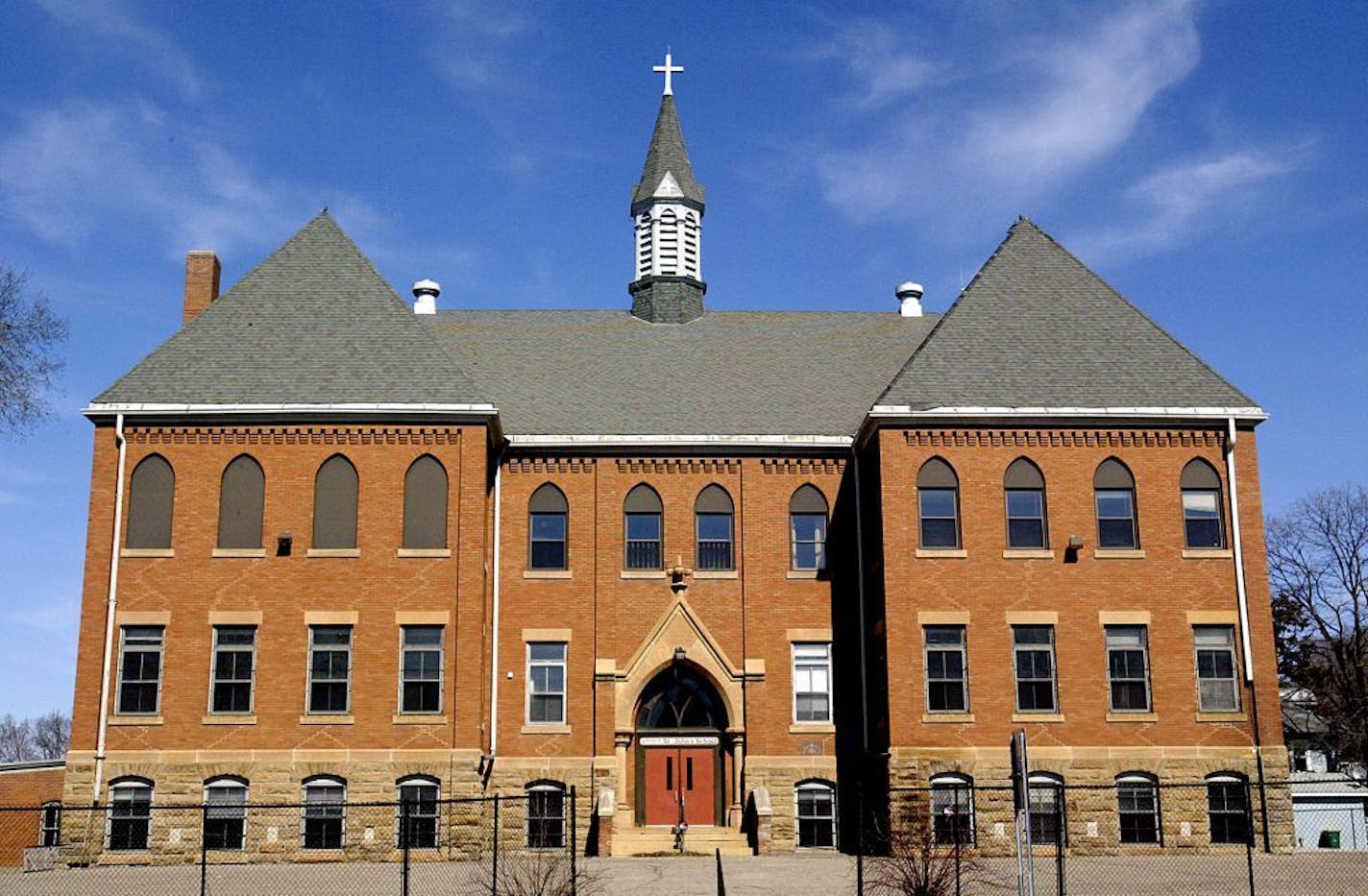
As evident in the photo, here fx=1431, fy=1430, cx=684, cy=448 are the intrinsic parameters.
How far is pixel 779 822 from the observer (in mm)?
30016

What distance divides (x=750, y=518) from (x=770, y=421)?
7.56 feet

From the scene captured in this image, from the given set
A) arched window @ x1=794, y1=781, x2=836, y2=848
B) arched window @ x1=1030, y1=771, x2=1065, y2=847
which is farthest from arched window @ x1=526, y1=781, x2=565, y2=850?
arched window @ x1=1030, y1=771, x2=1065, y2=847

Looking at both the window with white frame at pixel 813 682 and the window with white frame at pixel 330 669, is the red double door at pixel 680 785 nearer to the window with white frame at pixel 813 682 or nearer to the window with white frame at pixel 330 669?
the window with white frame at pixel 813 682

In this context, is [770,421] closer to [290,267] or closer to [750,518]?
[750,518]

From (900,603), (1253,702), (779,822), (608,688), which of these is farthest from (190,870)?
(1253,702)

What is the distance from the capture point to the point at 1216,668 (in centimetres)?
2888

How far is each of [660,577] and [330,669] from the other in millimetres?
7292

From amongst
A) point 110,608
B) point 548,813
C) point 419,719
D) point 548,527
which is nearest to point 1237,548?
point 548,527

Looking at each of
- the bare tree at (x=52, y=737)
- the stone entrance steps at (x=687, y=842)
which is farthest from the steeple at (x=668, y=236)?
the bare tree at (x=52, y=737)

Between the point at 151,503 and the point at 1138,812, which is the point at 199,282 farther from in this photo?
the point at 1138,812

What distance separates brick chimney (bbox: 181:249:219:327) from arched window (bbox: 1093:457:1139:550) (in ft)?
68.4

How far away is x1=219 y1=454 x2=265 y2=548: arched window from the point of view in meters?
29.2

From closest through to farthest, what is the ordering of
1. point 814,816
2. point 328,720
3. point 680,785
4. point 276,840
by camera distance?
1. point 276,840
2. point 328,720
3. point 814,816
4. point 680,785

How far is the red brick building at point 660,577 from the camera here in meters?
28.2
